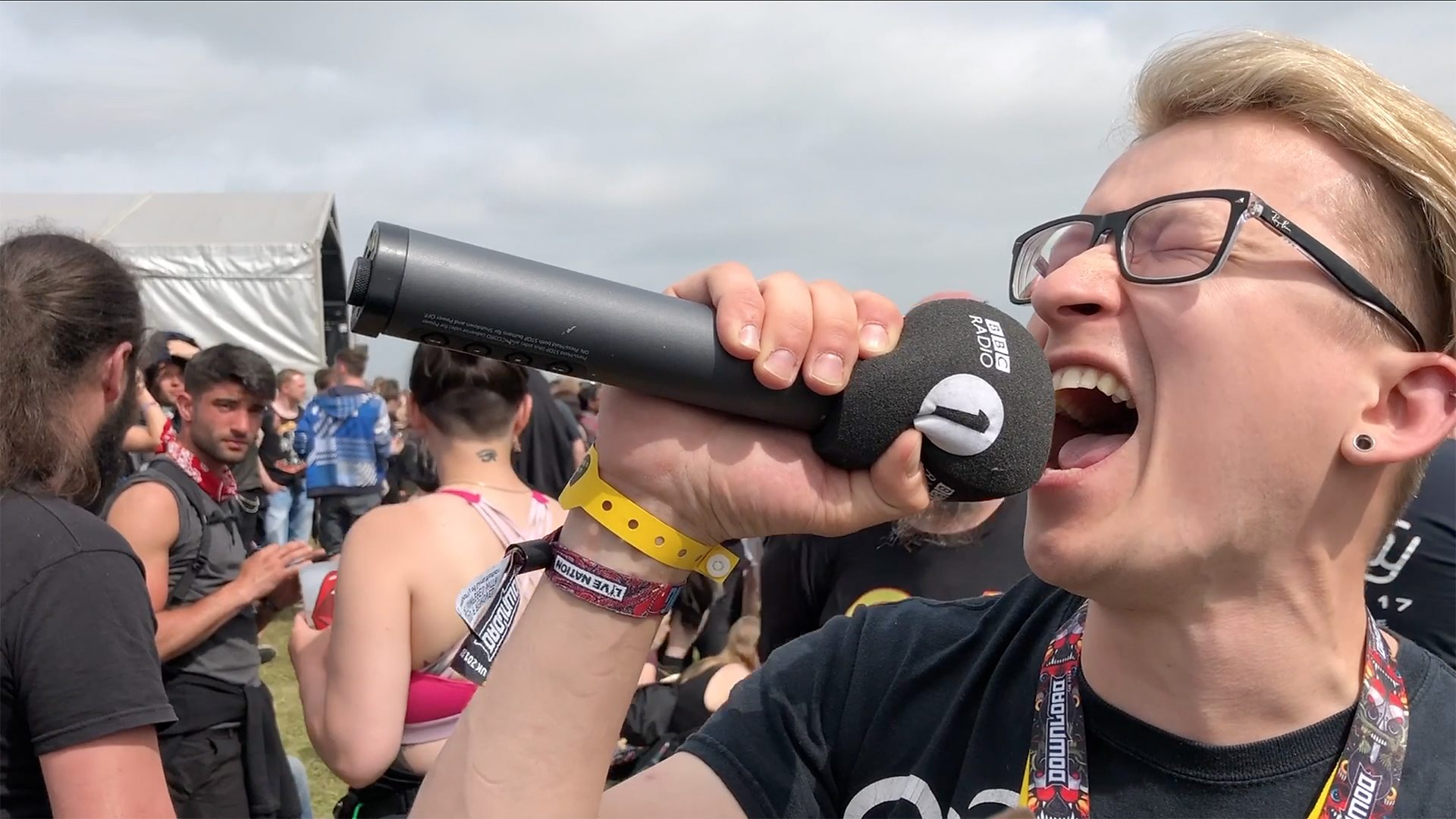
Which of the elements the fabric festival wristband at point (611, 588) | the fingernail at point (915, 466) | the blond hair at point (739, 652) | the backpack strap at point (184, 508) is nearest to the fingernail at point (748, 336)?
the fingernail at point (915, 466)

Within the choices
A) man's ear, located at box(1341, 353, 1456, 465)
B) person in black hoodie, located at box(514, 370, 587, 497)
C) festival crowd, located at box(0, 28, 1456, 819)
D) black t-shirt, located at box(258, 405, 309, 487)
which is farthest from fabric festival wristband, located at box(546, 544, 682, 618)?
black t-shirt, located at box(258, 405, 309, 487)

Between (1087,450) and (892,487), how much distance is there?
23.4 inches

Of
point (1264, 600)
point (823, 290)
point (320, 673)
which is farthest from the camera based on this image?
point (320, 673)

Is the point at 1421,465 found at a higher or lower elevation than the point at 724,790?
higher

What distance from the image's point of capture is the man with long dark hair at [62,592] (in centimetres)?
222

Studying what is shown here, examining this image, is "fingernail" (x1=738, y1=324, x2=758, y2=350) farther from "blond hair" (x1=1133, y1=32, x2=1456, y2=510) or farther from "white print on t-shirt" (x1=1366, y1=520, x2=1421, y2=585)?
"white print on t-shirt" (x1=1366, y1=520, x2=1421, y2=585)

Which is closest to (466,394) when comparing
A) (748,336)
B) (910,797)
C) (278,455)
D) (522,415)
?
(522,415)

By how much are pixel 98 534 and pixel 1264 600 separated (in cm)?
243

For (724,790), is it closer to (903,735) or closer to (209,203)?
(903,735)

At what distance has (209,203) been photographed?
14867 mm

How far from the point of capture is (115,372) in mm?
2791

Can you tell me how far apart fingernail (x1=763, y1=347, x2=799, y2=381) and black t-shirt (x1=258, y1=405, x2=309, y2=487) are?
10.3 metres

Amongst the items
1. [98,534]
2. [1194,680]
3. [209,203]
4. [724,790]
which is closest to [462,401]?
[98,534]

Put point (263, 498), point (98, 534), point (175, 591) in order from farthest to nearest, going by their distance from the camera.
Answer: point (263, 498) < point (175, 591) < point (98, 534)
